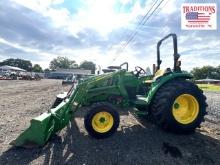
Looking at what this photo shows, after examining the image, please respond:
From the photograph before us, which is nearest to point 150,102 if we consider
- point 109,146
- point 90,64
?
point 109,146

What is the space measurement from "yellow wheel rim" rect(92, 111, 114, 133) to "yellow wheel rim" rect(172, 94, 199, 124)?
1622mm

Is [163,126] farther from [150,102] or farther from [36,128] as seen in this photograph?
[36,128]

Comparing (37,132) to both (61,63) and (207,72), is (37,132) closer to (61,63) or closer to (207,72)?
(207,72)

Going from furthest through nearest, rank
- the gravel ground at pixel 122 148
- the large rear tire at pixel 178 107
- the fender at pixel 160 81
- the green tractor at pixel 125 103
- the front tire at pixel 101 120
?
the fender at pixel 160 81 < the large rear tire at pixel 178 107 < the front tire at pixel 101 120 < the green tractor at pixel 125 103 < the gravel ground at pixel 122 148

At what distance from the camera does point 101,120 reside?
5.89 meters

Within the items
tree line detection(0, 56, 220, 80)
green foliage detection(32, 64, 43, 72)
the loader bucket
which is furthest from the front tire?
green foliage detection(32, 64, 43, 72)

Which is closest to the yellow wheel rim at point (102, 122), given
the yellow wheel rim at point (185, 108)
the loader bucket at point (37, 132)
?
the loader bucket at point (37, 132)

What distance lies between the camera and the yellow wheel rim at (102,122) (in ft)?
19.1

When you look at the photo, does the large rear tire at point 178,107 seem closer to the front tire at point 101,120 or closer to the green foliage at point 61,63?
the front tire at point 101,120

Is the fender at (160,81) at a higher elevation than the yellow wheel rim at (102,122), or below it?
higher

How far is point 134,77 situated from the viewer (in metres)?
7.20

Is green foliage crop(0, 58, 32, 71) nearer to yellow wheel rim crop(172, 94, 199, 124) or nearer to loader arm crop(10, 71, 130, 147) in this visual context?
loader arm crop(10, 71, 130, 147)

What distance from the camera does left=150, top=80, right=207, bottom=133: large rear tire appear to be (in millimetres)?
5918

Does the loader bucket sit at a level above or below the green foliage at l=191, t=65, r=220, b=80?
below
